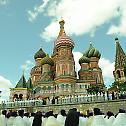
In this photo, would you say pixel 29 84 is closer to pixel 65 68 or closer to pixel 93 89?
pixel 65 68

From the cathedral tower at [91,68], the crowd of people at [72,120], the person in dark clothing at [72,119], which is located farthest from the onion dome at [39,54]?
the person in dark clothing at [72,119]

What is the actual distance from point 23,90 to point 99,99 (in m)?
21.8

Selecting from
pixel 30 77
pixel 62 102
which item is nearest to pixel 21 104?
pixel 62 102

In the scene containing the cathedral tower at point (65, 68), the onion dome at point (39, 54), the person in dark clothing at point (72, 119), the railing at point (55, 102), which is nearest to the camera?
the person in dark clothing at point (72, 119)

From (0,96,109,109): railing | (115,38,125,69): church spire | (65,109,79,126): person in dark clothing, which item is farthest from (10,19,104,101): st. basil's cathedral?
(65,109,79,126): person in dark clothing

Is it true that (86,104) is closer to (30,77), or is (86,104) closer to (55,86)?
(55,86)

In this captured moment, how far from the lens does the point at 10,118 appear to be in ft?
40.4

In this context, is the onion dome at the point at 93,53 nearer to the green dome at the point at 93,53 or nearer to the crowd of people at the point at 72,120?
the green dome at the point at 93,53

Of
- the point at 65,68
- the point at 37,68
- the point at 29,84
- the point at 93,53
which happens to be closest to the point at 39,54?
the point at 37,68

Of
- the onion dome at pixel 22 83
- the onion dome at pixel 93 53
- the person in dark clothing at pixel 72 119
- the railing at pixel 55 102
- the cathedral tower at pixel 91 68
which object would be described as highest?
the onion dome at pixel 93 53

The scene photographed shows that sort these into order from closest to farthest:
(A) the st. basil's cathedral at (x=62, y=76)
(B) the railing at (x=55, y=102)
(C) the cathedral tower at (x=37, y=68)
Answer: (B) the railing at (x=55, y=102)
(A) the st. basil's cathedral at (x=62, y=76)
(C) the cathedral tower at (x=37, y=68)

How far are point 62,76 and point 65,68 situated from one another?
168cm

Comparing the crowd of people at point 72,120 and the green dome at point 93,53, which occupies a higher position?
the green dome at point 93,53

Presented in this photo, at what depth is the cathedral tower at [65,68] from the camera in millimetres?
47344
